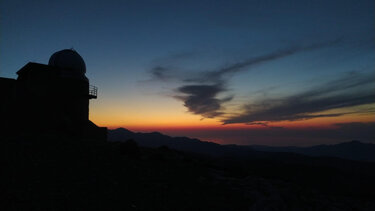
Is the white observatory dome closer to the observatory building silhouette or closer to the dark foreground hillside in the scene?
the observatory building silhouette

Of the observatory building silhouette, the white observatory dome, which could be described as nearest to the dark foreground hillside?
the observatory building silhouette

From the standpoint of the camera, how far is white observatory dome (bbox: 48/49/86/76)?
1189 inches

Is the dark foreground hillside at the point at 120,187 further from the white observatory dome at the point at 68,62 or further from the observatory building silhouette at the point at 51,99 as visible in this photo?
the white observatory dome at the point at 68,62

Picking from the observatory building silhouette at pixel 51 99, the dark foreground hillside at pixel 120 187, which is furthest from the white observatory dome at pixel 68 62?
the dark foreground hillside at pixel 120 187

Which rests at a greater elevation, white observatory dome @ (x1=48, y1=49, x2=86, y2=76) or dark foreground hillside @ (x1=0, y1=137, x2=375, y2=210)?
white observatory dome @ (x1=48, y1=49, x2=86, y2=76)

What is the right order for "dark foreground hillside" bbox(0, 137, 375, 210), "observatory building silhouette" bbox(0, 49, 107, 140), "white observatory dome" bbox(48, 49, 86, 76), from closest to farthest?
"dark foreground hillside" bbox(0, 137, 375, 210), "observatory building silhouette" bbox(0, 49, 107, 140), "white observatory dome" bbox(48, 49, 86, 76)

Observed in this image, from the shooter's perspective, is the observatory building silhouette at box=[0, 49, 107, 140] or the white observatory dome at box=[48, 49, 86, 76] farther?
the white observatory dome at box=[48, 49, 86, 76]

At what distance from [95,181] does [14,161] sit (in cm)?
456

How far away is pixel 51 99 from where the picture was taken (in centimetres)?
2708

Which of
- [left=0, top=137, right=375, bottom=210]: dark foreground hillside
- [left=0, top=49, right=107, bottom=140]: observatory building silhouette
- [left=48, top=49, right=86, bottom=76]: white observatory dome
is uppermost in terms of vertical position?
[left=48, top=49, right=86, bottom=76]: white observatory dome

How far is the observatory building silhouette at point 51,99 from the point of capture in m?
22.9

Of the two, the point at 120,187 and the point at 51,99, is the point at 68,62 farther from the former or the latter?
the point at 120,187

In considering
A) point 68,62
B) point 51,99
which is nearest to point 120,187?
point 51,99

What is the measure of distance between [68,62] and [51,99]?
621 cm
